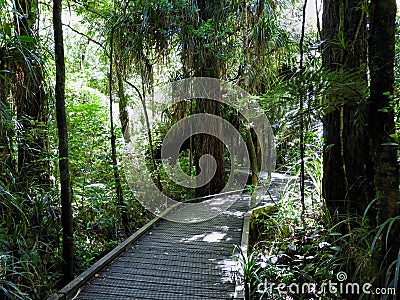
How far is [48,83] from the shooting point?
113 inches

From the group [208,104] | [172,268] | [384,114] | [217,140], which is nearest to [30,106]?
[172,268]

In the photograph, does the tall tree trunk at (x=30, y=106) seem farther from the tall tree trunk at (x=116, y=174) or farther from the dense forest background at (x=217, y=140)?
the tall tree trunk at (x=116, y=174)

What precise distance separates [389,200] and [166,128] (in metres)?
5.65

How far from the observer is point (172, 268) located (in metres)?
3.33

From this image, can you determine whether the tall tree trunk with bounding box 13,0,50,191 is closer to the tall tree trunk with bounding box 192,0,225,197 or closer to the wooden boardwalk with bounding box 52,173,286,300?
the wooden boardwalk with bounding box 52,173,286,300

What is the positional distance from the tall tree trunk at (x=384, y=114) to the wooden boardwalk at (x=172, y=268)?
1615 millimetres

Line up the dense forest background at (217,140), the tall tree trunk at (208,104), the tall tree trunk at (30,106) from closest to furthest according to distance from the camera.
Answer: the dense forest background at (217,140) → the tall tree trunk at (30,106) → the tall tree trunk at (208,104)

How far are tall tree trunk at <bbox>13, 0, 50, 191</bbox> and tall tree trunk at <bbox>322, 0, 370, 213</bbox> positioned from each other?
92.3 inches

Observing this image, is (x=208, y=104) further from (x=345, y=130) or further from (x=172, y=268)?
(x=345, y=130)

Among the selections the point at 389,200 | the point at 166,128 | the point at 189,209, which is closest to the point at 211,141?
the point at 166,128

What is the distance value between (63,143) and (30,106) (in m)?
0.80

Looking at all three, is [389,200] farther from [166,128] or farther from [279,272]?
[166,128]


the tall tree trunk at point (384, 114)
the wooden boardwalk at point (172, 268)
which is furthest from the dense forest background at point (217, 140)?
the wooden boardwalk at point (172, 268)

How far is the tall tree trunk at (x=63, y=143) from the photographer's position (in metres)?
2.80
